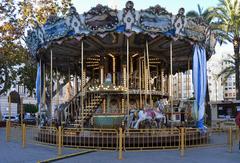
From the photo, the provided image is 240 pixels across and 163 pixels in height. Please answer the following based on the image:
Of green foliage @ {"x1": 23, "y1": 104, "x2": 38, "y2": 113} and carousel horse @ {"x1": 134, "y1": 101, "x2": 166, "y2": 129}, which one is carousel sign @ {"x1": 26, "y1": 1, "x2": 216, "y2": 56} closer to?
carousel horse @ {"x1": 134, "y1": 101, "x2": 166, "y2": 129}

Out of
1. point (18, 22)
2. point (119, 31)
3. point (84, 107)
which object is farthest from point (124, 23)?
point (18, 22)

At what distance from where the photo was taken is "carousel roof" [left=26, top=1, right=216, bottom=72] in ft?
53.9

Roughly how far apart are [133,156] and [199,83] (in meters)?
6.53

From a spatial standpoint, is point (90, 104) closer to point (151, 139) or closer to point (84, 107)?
point (84, 107)

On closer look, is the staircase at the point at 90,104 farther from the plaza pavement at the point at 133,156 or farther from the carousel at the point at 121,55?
the plaza pavement at the point at 133,156

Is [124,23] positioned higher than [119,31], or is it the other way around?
[124,23]

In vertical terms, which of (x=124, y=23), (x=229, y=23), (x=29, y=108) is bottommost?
(x=29, y=108)

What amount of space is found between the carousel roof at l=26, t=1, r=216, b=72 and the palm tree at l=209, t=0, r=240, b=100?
13763mm

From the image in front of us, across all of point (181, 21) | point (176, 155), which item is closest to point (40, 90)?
point (181, 21)

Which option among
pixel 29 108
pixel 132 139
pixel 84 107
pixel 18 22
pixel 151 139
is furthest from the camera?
pixel 29 108

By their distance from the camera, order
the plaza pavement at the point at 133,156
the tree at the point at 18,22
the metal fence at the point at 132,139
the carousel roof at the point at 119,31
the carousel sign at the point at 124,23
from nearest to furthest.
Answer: the plaza pavement at the point at 133,156 < the metal fence at the point at 132,139 < the carousel sign at the point at 124,23 < the carousel roof at the point at 119,31 < the tree at the point at 18,22

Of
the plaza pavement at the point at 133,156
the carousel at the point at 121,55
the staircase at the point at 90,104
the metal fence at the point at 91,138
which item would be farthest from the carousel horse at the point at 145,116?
the staircase at the point at 90,104

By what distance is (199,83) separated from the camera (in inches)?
714

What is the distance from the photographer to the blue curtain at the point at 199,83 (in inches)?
697
